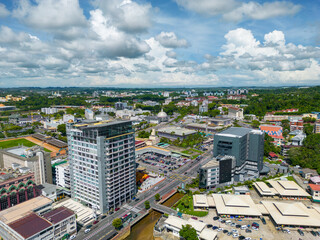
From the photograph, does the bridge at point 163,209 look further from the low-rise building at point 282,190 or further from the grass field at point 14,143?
the grass field at point 14,143

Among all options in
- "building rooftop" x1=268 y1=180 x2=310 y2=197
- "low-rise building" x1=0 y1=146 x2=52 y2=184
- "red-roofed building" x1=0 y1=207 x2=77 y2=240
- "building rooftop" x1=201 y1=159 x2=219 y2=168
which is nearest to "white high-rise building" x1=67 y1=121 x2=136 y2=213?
"red-roofed building" x1=0 y1=207 x2=77 y2=240

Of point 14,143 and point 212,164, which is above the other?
point 212,164

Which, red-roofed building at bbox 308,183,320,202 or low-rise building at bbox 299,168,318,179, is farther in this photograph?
low-rise building at bbox 299,168,318,179

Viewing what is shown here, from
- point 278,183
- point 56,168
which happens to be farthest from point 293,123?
point 56,168

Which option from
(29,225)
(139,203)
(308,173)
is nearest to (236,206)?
(139,203)

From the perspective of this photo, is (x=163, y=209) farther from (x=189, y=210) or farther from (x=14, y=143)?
(x=14, y=143)

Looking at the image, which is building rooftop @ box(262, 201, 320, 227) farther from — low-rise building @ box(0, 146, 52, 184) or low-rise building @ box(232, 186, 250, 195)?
low-rise building @ box(0, 146, 52, 184)
